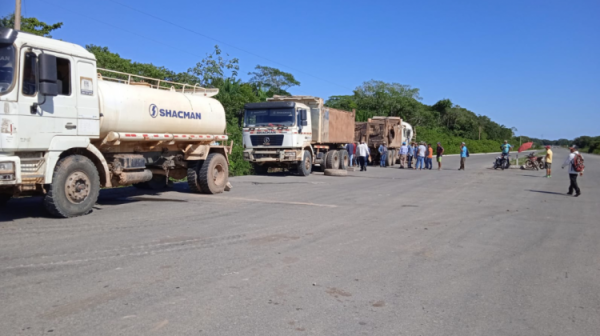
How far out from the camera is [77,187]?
349 inches

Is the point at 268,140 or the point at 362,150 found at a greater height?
the point at 268,140

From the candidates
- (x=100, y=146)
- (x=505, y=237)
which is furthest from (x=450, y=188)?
(x=100, y=146)

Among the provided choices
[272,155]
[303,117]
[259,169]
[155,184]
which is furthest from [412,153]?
[155,184]

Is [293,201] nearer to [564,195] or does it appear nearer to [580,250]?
[580,250]

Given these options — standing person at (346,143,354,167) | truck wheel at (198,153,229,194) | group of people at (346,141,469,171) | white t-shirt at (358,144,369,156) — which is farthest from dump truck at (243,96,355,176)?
truck wheel at (198,153,229,194)

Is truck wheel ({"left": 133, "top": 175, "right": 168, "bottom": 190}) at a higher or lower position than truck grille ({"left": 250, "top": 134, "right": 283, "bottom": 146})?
lower

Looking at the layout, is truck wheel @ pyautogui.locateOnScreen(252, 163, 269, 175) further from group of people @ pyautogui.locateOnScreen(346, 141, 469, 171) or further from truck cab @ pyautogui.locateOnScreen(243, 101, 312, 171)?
group of people @ pyautogui.locateOnScreen(346, 141, 469, 171)

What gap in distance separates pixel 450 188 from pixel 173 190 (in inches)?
356

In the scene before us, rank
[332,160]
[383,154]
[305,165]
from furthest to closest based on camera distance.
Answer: [383,154], [332,160], [305,165]

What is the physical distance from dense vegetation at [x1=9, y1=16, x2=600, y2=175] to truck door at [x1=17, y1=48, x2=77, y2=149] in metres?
11.9

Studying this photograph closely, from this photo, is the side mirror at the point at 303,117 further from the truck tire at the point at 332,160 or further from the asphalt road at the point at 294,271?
the asphalt road at the point at 294,271

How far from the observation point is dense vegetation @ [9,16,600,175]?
2859 cm

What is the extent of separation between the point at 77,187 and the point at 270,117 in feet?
37.0

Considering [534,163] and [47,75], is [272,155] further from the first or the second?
[534,163]
